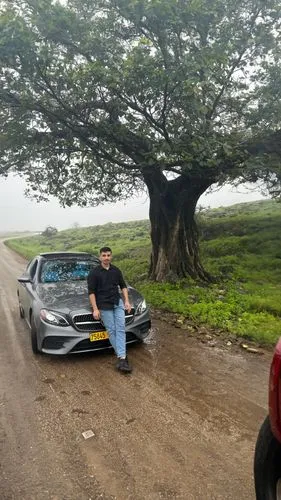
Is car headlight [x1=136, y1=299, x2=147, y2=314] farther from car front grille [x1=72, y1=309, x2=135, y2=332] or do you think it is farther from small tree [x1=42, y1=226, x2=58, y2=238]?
small tree [x1=42, y1=226, x2=58, y2=238]

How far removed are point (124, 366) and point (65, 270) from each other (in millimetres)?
2766

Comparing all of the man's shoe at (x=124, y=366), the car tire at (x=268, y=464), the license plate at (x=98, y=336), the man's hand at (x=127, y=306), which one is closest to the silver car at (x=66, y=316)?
the license plate at (x=98, y=336)

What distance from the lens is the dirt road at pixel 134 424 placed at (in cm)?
312

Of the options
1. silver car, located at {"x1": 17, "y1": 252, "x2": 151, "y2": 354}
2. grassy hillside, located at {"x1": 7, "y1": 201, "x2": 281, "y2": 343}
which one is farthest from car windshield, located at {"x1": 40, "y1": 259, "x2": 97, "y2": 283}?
grassy hillside, located at {"x1": 7, "y1": 201, "x2": 281, "y2": 343}

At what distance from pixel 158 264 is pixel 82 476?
9724 mm

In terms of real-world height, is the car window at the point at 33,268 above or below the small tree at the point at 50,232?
above

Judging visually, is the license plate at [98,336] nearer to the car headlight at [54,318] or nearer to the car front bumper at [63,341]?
the car front bumper at [63,341]

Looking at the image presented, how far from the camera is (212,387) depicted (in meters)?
4.95

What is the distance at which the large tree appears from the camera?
27.8ft

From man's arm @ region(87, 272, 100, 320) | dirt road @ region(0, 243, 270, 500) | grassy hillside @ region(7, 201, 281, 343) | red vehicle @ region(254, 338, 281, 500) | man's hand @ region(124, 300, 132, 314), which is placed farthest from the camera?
grassy hillside @ region(7, 201, 281, 343)

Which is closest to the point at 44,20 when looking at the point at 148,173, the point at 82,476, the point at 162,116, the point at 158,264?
the point at 162,116

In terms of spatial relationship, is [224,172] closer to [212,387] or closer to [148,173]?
[148,173]

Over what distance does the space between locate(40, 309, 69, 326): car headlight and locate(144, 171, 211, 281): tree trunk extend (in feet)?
21.9

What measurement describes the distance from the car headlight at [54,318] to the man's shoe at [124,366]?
1.02 m
